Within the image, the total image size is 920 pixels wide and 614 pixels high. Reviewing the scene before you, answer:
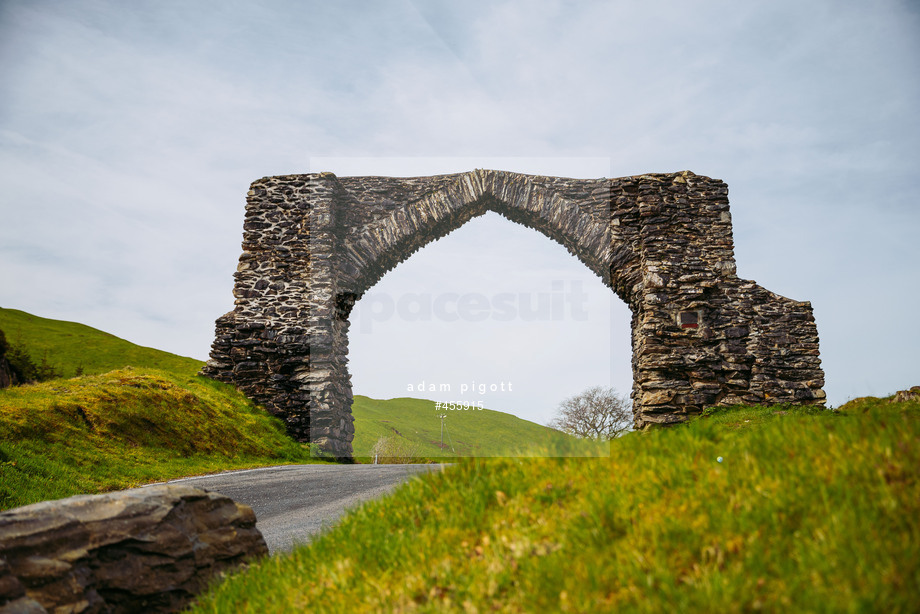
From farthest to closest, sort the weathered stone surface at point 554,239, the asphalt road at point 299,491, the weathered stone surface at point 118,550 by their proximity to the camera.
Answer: the weathered stone surface at point 554,239 → the asphalt road at point 299,491 → the weathered stone surface at point 118,550

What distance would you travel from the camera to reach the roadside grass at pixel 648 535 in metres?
2.59

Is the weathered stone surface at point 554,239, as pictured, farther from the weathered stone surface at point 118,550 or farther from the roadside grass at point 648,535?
the roadside grass at point 648,535

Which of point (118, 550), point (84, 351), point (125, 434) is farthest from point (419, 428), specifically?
point (118, 550)

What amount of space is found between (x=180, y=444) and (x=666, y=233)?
13982 mm

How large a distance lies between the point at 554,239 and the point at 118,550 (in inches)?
599

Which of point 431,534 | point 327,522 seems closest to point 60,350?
point 327,522

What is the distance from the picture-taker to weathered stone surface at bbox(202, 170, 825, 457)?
15.1 m

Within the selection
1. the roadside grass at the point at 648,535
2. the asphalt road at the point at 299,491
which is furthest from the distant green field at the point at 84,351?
the roadside grass at the point at 648,535

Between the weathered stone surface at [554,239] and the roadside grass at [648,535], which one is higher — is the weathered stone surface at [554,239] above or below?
above

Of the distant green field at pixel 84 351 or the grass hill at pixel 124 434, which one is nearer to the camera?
the grass hill at pixel 124 434

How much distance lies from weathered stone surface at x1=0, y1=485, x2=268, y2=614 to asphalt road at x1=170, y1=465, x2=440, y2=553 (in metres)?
1.02

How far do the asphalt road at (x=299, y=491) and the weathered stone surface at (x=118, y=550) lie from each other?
102cm

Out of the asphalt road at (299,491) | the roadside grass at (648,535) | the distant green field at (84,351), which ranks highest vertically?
the distant green field at (84,351)

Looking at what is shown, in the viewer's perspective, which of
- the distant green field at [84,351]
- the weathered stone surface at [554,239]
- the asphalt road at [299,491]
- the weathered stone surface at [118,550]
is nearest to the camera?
the weathered stone surface at [118,550]
